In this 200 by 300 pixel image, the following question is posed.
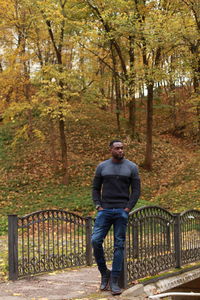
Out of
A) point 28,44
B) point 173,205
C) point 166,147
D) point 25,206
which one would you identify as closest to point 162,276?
point 173,205

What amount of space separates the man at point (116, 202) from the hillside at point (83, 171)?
1105 cm

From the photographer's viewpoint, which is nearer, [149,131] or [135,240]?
[135,240]

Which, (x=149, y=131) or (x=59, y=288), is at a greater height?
(x=149, y=131)

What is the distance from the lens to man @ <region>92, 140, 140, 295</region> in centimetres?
673

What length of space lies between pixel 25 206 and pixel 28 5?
10511 millimetres

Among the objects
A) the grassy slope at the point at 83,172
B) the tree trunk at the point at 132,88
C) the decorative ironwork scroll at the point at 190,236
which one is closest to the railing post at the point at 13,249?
the decorative ironwork scroll at the point at 190,236

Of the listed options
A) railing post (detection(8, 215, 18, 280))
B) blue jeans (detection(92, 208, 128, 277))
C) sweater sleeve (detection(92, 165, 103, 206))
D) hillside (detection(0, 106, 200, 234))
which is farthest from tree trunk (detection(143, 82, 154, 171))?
blue jeans (detection(92, 208, 128, 277))

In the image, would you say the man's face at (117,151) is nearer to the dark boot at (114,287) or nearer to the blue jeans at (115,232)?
the blue jeans at (115,232)

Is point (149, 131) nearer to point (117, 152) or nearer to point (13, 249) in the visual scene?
point (13, 249)

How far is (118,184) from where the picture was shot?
264 inches

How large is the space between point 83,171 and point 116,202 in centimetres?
1962

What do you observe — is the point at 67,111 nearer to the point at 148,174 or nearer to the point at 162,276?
the point at 148,174

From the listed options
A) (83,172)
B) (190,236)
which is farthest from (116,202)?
(83,172)

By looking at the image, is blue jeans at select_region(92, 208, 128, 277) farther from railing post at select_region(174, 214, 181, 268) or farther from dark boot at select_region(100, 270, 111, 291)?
railing post at select_region(174, 214, 181, 268)
